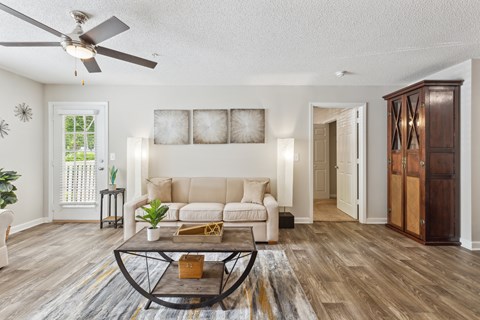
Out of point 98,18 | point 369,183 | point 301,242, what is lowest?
point 301,242

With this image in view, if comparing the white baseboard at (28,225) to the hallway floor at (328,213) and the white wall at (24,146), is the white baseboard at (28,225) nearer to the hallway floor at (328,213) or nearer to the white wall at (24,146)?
the white wall at (24,146)

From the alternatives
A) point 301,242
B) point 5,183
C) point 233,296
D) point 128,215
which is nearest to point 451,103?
point 301,242

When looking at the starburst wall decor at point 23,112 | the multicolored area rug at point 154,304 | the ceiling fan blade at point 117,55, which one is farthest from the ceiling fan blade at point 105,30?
the starburst wall decor at point 23,112

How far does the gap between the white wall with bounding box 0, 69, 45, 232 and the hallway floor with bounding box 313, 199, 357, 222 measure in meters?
5.18

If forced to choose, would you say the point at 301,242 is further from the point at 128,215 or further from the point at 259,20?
the point at 259,20

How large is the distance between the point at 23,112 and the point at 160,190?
2.68 metres

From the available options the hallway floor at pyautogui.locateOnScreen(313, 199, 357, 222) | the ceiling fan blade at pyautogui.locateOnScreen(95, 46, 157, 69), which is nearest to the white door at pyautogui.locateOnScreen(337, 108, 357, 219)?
the hallway floor at pyautogui.locateOnScreen(313, 199, 357, 222)

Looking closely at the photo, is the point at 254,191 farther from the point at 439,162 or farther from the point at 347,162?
the point at 439,162

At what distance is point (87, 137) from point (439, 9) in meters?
5.31

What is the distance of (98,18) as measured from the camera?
7.79 feet

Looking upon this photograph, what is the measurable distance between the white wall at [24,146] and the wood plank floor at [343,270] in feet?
1.46

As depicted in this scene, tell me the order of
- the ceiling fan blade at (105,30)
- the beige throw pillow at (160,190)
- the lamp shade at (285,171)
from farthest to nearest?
1. the lamp shade at (285,171)
2. the beige throw pillow at (160,190)
3. the ceiling fan blade at (105,30)

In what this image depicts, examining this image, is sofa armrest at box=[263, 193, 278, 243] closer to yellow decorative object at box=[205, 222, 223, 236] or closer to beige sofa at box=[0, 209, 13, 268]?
yellow decorative object at box=[205, 222, 223, 236]

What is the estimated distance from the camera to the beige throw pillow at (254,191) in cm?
391
